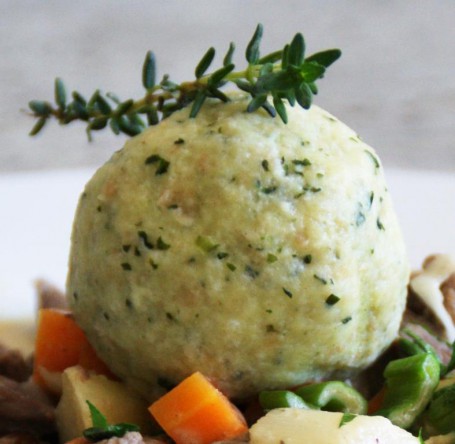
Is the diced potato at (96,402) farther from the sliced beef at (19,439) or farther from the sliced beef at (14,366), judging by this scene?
the sliced beef at (14,366)

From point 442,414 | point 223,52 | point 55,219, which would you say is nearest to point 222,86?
point 442,414

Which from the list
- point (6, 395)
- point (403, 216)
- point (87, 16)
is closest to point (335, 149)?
point (6, 395)

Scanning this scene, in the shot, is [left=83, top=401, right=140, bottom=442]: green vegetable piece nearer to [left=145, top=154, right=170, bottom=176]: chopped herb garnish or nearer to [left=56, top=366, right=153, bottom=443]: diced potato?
[left=56, top=366, right=153, bottom=443]: diced potato

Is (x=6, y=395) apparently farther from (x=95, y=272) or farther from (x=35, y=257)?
(x=35, y=257)

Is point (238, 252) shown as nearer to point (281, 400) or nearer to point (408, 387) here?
point (281, 400)

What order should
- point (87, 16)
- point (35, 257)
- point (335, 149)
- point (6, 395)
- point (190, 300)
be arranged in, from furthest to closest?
point (87, 16) < point (35, 257) < point (6, 395) < point (335, 149) < point (190, 300)

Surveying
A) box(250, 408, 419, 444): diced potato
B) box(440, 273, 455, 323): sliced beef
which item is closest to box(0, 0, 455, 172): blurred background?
box(440, 273, 455, 323): sliced beef
